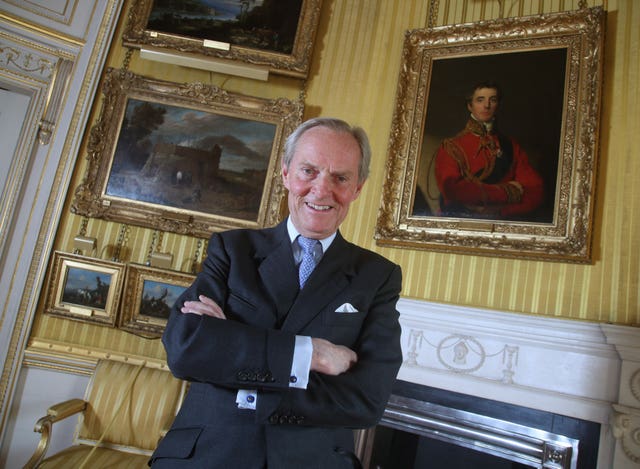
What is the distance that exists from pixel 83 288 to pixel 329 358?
10.6 feet

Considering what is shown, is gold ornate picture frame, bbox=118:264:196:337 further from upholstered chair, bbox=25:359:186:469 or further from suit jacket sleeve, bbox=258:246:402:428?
suit jacket sleeve, bbox=258:246:402:428

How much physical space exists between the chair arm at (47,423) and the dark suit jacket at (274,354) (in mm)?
2251

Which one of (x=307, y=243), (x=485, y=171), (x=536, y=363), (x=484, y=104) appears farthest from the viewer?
(x=484, y=104)

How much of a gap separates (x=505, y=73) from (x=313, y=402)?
3.34 meters

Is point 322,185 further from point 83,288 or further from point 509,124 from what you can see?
point 83,288

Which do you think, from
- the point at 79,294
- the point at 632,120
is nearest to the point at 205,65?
the point at 79,294

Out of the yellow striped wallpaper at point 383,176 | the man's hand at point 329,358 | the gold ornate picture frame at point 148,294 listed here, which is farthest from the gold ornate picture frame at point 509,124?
the man's hand at point 329,358

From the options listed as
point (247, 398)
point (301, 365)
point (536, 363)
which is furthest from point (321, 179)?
point (536, 363)

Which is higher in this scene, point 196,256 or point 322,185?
point 322,185

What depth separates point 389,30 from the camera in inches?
169

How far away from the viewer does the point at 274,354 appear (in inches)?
50.2

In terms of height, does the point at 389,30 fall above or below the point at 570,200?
above

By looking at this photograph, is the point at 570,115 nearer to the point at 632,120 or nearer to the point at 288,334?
the point at 632,120

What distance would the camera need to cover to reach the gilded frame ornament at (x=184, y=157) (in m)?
4.04
